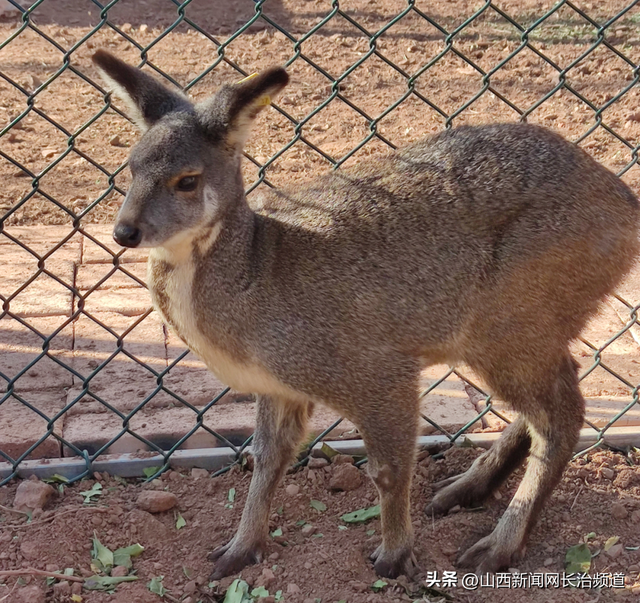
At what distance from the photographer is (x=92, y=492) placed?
417 cm

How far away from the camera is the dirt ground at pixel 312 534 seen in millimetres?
3666

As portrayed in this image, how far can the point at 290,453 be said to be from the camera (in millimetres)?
4020

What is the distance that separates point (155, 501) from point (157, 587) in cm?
50

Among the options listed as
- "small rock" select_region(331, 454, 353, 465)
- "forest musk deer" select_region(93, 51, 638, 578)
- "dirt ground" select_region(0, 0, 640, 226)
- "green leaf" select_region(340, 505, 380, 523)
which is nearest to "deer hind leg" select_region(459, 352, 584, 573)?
"forest musk deer" select_region(93, 51, 638, 578)

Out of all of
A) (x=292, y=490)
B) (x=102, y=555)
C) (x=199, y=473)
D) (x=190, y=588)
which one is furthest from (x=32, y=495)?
(x=292, y=490)

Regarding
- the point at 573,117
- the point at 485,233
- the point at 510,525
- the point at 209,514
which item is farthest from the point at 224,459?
the point at 573,117

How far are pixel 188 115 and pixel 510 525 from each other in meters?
2.12

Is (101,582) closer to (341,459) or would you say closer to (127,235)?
(341,459)

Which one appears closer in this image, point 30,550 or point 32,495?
point 30,550

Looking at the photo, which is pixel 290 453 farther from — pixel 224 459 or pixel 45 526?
pixel 45 526

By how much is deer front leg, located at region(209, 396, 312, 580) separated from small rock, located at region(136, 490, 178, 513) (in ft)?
1.06

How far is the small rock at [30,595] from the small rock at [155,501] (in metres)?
0.64

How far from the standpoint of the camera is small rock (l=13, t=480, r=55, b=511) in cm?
402

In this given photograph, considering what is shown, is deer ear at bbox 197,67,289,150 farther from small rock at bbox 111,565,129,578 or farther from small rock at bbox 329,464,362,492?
small rock at bbox 111,565,129,578
